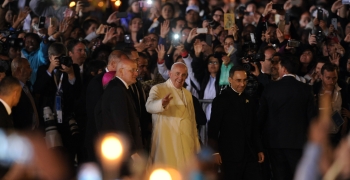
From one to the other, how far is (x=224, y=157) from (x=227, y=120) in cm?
50

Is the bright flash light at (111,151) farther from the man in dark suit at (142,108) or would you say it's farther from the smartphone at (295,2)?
the smartphone at (295,2)

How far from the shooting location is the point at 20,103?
9.48 metres

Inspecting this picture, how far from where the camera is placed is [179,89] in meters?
→ 9.66

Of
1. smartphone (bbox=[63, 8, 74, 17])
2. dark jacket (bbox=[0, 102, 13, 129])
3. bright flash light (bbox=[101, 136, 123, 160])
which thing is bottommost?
bright flash light (bbox=[101, 136, 123, 160])

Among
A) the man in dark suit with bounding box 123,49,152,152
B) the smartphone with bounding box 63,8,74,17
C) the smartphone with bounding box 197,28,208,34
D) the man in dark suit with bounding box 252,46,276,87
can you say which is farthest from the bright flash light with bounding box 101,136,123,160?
the smartphone with bounding box 63,8,74,17

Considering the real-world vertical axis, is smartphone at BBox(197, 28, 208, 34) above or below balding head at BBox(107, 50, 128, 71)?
above

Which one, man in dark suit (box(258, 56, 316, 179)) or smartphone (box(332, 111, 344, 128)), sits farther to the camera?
smartphone (box(332, 111, 344, 128))

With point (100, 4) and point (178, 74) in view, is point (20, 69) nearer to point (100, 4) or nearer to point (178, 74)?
point (178, 74)

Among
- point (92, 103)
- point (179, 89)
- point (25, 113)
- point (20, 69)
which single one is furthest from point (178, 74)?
point (20, 69)

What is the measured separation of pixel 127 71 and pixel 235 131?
2.15 meters

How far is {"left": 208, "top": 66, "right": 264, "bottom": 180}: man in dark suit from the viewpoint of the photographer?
403 inches

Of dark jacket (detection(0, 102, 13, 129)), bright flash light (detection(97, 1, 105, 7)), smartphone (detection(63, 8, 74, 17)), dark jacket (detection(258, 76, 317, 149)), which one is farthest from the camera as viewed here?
bright flash light (detection(97, 1, 105, 7))

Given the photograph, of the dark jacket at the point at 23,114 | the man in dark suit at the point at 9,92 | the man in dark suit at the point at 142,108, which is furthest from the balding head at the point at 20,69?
the man in dark suit at the point at 9,92

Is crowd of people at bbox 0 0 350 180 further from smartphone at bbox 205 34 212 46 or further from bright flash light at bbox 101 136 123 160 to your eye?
bright flash light at bbox 101 136 123 160
